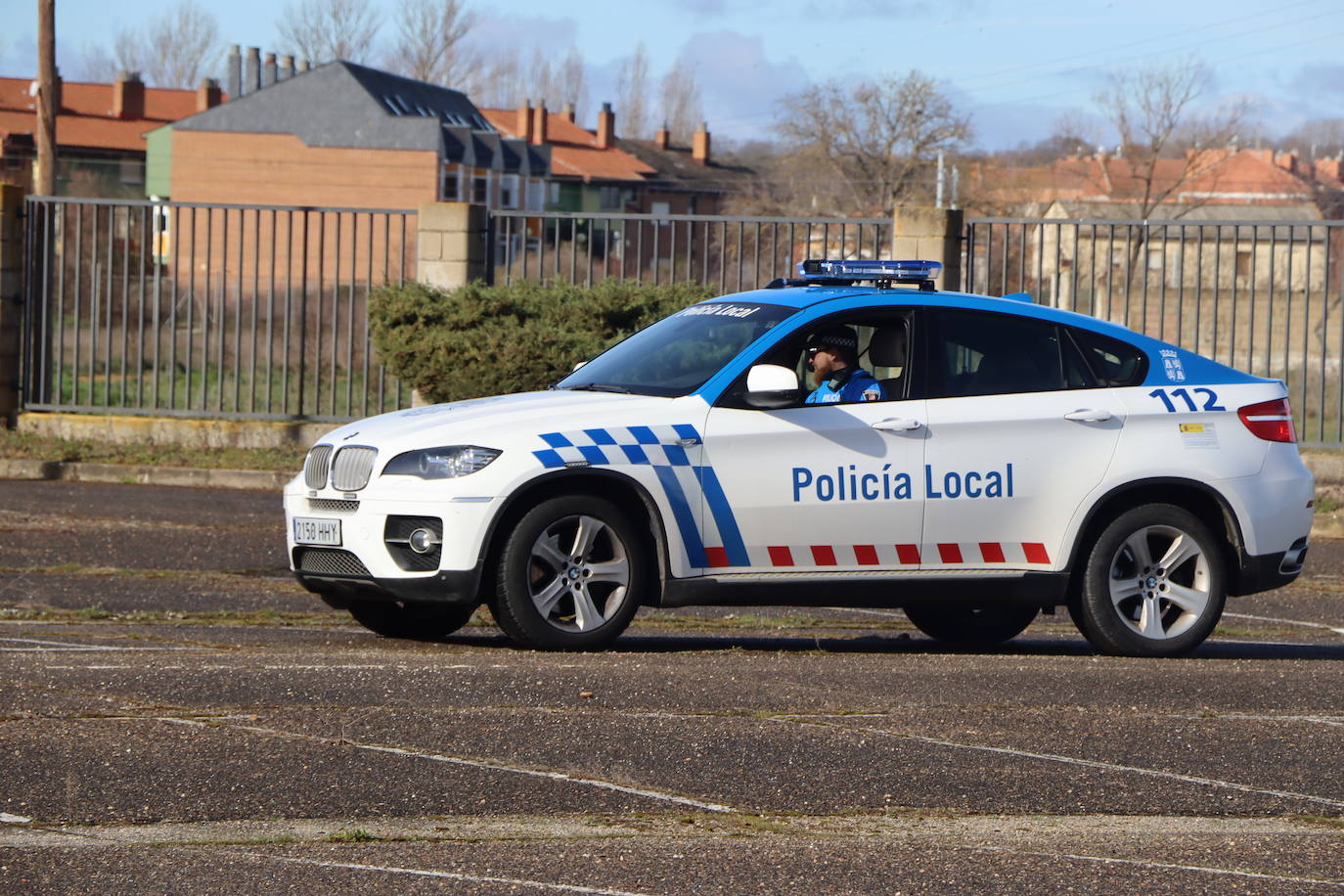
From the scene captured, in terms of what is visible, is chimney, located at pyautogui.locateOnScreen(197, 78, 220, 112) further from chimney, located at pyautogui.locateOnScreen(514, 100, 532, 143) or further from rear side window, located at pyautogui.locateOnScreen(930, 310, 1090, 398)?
rear side window, located at pyautogui.locateOnScreen(930, 310, 1090, 398)

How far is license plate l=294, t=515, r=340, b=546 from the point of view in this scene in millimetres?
7723

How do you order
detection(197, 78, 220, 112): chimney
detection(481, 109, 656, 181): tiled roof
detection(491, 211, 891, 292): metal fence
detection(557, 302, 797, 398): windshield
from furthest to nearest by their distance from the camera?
detection(481, 109, 656, 181): tiled roof
detection(197, 78, 220, 112): chimney
detection(491, 211, 891, 292): metal fence
detection(557, 302, 797, 398): windshield

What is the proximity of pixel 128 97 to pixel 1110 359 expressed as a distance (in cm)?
8884

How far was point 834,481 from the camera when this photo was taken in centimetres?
797

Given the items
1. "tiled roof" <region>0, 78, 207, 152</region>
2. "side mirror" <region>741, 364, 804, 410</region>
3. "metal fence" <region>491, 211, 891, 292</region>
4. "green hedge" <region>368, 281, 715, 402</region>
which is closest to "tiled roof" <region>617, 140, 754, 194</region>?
"tiled roof" <region>0, 78, 207, 152</region>

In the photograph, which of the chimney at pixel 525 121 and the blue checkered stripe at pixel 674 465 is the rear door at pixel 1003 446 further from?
the chimney at pixel 525 121

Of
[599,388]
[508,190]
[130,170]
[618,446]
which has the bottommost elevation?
[618,446]

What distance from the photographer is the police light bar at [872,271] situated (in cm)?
874

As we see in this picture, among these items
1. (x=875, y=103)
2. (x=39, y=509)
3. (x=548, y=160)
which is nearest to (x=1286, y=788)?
(x=39, y=509)

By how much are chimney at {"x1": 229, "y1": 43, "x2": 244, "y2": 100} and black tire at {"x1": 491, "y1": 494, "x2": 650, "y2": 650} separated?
275 ft

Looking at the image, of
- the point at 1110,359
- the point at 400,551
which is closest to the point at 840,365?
the point at 1110,359

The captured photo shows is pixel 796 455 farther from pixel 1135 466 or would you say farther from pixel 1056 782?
pixel 1056 782

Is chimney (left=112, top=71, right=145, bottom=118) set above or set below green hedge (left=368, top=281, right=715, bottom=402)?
above

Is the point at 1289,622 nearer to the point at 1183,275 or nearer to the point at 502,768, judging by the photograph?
the point at 502,768
